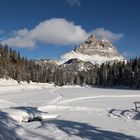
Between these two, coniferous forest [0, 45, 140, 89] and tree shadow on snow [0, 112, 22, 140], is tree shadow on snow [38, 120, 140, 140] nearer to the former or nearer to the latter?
tree shadow on snow [0, 112, 22, 140]

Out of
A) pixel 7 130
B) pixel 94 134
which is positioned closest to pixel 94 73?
pixel 94 134

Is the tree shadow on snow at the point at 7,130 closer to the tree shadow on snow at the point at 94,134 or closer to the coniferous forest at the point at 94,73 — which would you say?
the tree shadow on snow at the point at 94,134

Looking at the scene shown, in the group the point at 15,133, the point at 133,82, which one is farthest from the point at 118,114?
the point at 133,82

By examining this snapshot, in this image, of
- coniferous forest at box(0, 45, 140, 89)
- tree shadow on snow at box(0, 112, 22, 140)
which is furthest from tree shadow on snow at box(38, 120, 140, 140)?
coniferous forest at box(0, 45, 140, 89)

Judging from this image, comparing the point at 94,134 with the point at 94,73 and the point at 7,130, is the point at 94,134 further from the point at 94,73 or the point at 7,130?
the point at 94,73

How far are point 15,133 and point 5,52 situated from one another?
165 m

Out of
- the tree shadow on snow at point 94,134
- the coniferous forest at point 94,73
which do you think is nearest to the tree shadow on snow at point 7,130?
the tree shadow on snow at point 94,134

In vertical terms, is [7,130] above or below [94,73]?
below

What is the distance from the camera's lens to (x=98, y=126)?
66.0 ft

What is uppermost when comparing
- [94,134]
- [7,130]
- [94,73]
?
[94,73]

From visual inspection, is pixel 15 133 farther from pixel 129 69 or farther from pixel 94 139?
pixel 129 69

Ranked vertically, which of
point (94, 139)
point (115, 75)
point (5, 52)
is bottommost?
point (94, 139)

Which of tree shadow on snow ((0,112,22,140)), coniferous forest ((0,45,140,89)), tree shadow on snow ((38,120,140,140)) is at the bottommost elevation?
tree shadow on snow ((38,120,140,140))

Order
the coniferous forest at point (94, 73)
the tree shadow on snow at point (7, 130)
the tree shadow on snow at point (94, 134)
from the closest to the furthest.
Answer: the tree shadow on snow at point (7, 130) < the tree shadow on snow at point (94, 134) < the coniferous forest at point (94, 73)
